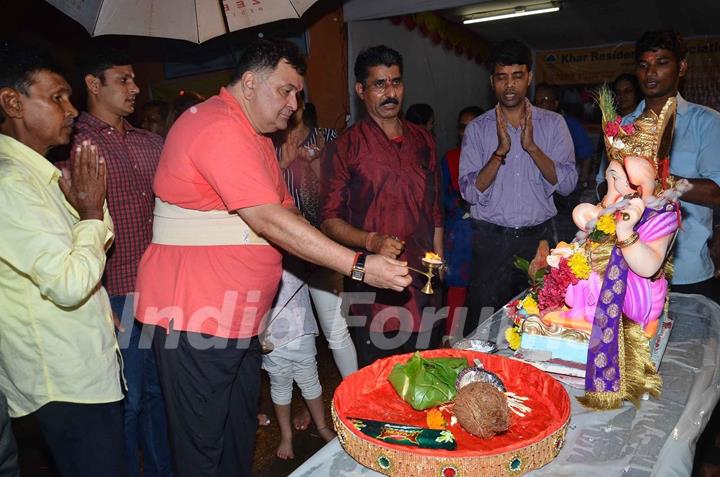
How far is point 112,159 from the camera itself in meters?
2.75

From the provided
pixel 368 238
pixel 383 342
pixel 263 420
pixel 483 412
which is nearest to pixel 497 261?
pixel 383 342

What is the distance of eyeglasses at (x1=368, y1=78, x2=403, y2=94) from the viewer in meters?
3.01

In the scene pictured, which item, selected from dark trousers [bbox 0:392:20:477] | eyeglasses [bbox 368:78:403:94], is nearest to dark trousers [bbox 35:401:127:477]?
dark trousers [bbox 0:392:20:477]

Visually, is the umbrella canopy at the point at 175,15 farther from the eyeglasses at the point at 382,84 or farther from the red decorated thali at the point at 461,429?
the red decorated thali at the point at 461,429

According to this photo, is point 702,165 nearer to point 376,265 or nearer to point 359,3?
point 376,265

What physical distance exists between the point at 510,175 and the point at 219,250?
1910mm

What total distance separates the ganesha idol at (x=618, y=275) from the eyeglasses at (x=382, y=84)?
4.11ft

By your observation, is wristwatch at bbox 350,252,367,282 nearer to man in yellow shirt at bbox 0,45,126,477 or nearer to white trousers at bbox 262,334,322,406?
man in yellow shirt at bbox 0,45,126,477

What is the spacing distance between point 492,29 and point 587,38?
1.39m

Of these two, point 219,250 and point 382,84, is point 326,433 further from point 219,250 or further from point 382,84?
point 382,84

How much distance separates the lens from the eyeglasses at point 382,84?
3.01 metres

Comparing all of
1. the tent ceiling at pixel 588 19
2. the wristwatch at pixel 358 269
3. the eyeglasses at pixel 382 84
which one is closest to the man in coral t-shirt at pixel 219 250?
the wristwatch at pixel 358 269

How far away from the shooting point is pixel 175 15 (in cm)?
372

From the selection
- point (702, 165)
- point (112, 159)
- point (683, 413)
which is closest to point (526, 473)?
point (683, 413)
